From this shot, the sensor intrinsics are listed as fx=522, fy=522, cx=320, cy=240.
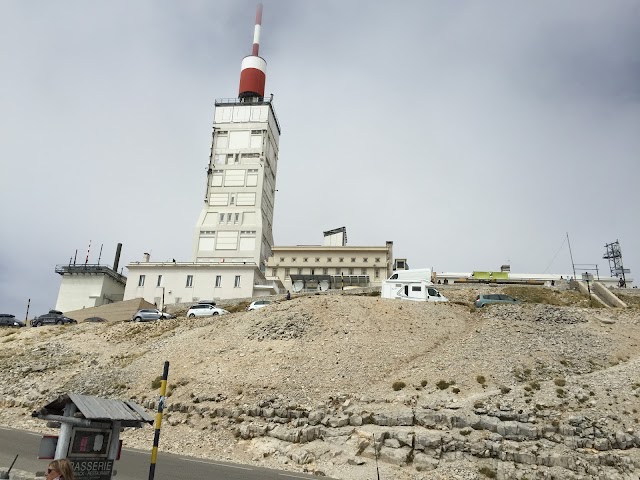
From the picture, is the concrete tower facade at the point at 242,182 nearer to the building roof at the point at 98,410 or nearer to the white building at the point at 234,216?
the white building at the point at 234,216

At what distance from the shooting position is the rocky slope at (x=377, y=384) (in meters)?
22.6

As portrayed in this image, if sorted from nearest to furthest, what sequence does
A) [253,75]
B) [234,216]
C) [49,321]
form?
[49,321]
[234,216]
[253,75]

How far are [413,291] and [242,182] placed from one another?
54935mm

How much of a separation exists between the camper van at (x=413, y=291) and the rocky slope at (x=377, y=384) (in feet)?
13.2

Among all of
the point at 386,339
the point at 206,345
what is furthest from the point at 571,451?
the point at 206,345

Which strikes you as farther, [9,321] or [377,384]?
[9,321]

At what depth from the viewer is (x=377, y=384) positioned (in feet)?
98.9

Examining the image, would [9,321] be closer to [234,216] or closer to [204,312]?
[204,312]

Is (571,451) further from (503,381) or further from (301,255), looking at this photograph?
(301,255)

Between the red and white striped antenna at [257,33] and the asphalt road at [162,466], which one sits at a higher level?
the red and white striped antenna at [257,33]

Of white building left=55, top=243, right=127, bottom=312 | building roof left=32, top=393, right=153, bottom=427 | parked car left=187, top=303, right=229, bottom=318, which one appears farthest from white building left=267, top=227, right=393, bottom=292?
building roof left=32, top=393, right=153, bottom=427

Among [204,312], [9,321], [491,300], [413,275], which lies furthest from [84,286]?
[491,300]

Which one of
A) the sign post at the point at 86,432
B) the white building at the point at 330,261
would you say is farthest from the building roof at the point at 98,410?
the white building at the point at 330,261

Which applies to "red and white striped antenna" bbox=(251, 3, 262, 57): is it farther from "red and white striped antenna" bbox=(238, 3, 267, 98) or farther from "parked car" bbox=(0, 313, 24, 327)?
"parked car" bbox=(0, 313, 24, 327)
